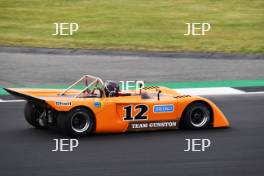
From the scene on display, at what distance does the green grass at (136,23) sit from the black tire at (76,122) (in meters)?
10.1

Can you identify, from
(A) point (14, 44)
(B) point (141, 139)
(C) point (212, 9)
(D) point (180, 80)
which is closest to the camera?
(B) point (141, 139)

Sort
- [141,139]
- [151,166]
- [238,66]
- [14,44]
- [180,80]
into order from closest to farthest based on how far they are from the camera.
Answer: [151,166] < [141,139] < [180,80] < [238,66] < [14,44]

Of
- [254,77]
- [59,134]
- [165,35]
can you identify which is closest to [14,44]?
[165,35]

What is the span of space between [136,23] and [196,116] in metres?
12.8

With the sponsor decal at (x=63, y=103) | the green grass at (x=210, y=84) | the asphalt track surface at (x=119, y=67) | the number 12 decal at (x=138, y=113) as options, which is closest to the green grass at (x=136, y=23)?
the asphalt track surface at (x=119, y=67)

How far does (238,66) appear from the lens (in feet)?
71.8

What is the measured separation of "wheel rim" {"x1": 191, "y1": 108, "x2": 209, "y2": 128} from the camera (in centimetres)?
1462

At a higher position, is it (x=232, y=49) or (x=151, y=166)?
(x=232, y=49)

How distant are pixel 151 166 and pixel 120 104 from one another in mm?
2107

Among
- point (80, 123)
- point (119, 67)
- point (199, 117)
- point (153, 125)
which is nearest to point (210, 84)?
point (119, 67)

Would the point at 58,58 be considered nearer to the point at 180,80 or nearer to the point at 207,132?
the point at 180,80

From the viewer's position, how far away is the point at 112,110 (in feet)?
45.9

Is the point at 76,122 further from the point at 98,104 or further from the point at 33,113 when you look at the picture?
the point at 33,113

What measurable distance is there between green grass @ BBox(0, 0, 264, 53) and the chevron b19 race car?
9384 mm
